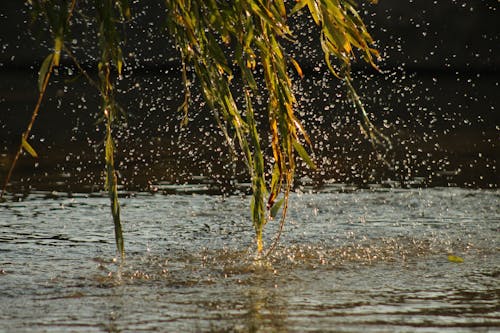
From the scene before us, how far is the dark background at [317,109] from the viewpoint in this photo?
9148 mm

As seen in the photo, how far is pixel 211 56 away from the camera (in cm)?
472

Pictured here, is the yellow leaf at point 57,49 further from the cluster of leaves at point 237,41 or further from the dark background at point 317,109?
the dark background at point 317,109

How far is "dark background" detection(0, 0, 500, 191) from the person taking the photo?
9148mm

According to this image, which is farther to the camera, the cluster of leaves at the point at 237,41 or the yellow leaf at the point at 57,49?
the cluster of leaves at the point at 237,41

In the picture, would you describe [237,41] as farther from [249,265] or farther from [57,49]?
[249,265]

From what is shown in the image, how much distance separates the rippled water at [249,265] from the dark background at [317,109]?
0.61 metres

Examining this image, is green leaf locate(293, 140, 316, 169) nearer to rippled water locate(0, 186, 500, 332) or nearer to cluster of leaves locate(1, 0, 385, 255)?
cluster of leaves locate(1, 0, 385, 255)

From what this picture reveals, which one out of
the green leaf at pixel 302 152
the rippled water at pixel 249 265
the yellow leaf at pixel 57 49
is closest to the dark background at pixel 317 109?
the yellow leaf at pixel 57 49

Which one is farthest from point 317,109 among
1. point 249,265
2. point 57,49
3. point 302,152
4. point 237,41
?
point 57,49

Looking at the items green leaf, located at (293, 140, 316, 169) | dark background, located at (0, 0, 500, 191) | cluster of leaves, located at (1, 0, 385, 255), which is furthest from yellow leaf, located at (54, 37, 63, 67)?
green leaf, located at (293, 140, 316, 169)

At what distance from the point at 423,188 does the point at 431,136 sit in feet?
10.5

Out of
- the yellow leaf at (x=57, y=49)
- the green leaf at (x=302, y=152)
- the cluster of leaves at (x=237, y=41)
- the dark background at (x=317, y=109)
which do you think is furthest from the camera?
the dark background at (x=317, y=109)

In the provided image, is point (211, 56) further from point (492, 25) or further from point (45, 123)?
point (492, 25)

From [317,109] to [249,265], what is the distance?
8.27 metres
